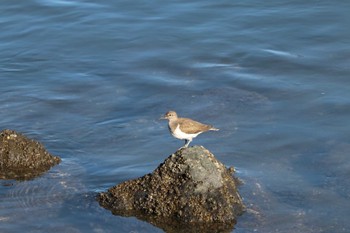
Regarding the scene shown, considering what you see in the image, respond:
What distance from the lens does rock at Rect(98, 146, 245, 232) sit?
1188 centimetres

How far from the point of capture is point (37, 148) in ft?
46.0

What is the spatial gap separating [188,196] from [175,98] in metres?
5.73

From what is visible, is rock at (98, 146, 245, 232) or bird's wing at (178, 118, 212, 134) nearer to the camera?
rock at (98, 146, 245, 232)

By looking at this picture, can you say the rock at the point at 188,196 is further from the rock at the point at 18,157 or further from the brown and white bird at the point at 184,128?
the rock at the point at 18,157

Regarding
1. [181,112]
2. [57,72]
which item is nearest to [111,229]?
[181,112]

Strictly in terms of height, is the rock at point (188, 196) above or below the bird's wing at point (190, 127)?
below

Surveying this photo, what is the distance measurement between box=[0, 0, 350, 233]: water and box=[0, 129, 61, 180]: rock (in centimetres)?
33

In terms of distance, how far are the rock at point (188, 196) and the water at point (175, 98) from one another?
0.85 ft

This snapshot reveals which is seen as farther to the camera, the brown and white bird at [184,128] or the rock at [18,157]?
the rock at [18,157]

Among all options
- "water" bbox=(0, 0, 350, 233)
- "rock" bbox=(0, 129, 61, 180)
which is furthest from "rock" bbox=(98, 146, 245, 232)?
"rock" bbox=(0, 129, 61, 180)

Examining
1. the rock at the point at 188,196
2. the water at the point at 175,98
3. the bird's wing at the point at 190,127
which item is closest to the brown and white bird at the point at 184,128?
the bird's wing at the point at 190,127

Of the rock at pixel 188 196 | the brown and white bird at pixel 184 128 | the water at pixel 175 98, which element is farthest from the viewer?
the brown and white bird at pixel 184 128

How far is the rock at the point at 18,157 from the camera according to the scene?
13734 mm

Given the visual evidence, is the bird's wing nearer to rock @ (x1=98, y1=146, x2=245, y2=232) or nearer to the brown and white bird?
the brown and white bird
